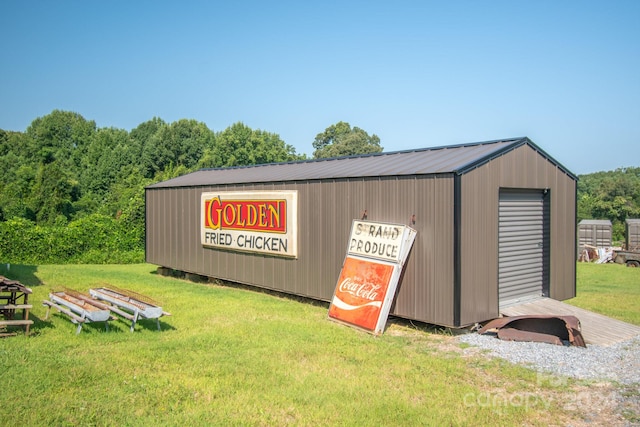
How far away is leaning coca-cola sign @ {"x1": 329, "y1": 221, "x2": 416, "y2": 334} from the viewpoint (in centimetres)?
964

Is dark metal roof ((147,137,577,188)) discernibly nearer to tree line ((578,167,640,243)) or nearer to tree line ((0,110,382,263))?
tree line ((0,110,382,263))

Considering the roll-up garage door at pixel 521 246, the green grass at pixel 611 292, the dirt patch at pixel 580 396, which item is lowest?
the green grass at pixel 611 292

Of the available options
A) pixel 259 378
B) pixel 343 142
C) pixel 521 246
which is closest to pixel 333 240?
pixel 521 246

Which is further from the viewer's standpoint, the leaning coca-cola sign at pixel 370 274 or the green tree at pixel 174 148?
the green tree at pixel 174 148

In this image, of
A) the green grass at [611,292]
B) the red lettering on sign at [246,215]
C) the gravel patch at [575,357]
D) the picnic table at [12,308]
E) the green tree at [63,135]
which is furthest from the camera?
the green tree at [63,135]

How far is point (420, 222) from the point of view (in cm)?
973

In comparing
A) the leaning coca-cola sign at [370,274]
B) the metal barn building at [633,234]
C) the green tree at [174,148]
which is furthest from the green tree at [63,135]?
→ the leaning coca-cola sign at [370,274]

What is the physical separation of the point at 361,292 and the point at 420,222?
1784 millimetres

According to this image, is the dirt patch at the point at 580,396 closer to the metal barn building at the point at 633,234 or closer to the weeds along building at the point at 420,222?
the weeds along building at the point at 420,222

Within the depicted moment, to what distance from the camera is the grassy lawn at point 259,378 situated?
5555 mm

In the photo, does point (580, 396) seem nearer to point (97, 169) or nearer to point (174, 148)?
point (174, 148)

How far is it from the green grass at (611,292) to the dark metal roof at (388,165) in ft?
10.6

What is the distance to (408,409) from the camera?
5.76 m

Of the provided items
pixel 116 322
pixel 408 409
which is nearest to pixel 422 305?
pixel 408 409
